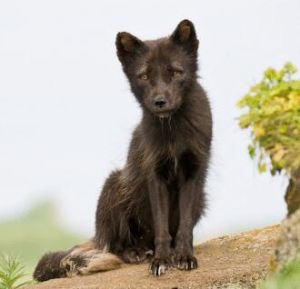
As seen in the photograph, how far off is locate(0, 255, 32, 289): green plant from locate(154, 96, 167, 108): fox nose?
223cm

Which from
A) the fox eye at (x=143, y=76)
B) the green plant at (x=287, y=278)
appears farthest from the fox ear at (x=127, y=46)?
the green plant at (x=287, y=278)

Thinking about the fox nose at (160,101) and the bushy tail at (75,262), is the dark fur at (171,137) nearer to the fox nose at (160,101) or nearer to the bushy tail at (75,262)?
the fox nose at (160,101)

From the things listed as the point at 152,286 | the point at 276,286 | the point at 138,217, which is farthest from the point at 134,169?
the point at 276,286

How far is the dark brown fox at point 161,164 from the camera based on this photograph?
783 cm

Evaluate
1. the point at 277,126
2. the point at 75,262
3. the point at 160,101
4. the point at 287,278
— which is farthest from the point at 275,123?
the point at 75,262

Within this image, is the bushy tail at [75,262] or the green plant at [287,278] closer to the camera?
the green plant at [287,278]

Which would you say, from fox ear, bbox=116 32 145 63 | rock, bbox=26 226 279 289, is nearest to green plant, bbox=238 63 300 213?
rock, bbox=26 226 279 289

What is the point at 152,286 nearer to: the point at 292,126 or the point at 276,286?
the point at 292,126

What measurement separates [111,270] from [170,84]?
2106 millimetres

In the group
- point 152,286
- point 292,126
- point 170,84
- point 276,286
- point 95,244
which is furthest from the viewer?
point 95,244

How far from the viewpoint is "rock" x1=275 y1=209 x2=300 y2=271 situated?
5.17m

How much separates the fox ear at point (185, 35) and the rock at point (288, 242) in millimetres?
3236

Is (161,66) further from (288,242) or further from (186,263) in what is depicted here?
(288,242)

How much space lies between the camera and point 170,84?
7.81 metres
